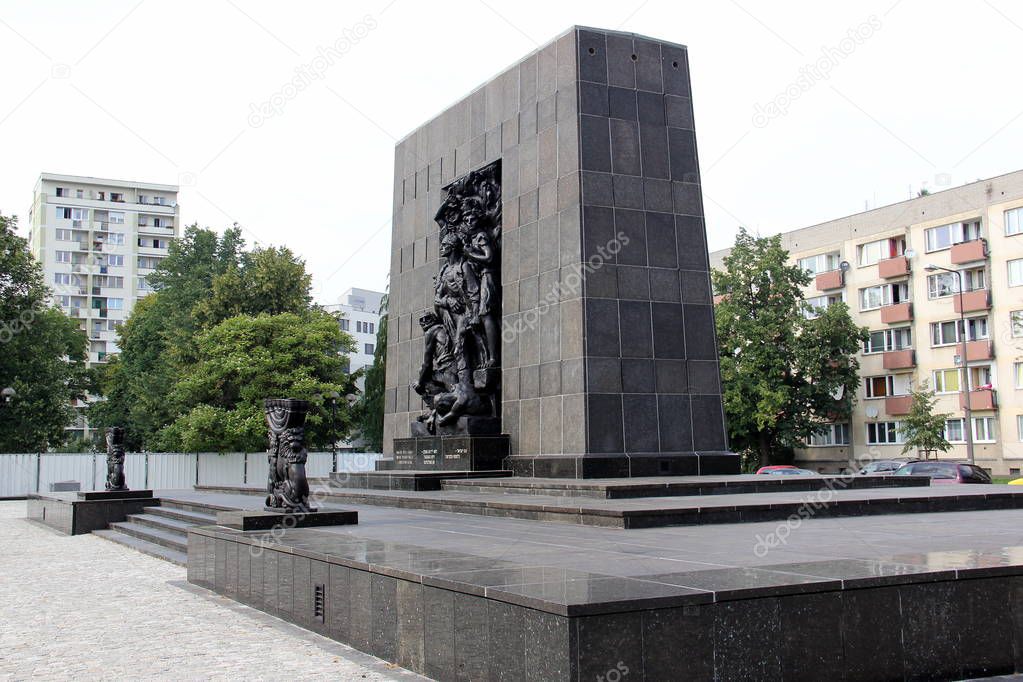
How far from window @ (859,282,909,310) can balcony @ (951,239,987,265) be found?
3.90m

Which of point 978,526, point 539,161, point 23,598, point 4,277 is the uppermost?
point 4,277

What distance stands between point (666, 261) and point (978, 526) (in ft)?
24.4

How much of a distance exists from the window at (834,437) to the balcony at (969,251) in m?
11.0

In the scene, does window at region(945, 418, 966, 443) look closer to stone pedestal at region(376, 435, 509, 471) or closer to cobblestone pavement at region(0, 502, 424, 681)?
stone pedestal at region(376, 435, 509, 471)

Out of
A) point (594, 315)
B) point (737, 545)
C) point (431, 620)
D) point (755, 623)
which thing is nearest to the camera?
point (755, 623)

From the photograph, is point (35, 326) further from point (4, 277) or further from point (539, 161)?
point (539, 161)

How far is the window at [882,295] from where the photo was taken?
4841cm

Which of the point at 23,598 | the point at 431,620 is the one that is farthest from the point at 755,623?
the point at 23,598

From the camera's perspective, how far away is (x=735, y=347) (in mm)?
45312

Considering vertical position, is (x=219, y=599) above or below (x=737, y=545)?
below

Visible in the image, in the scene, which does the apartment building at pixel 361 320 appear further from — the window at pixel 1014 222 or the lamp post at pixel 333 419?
the window at pixel 1014 222

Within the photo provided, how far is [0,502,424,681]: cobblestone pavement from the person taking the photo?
657 centimetres

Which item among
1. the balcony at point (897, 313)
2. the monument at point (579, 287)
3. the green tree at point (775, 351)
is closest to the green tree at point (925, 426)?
the green tree at point (775, 351)

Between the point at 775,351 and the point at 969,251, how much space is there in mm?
9947
